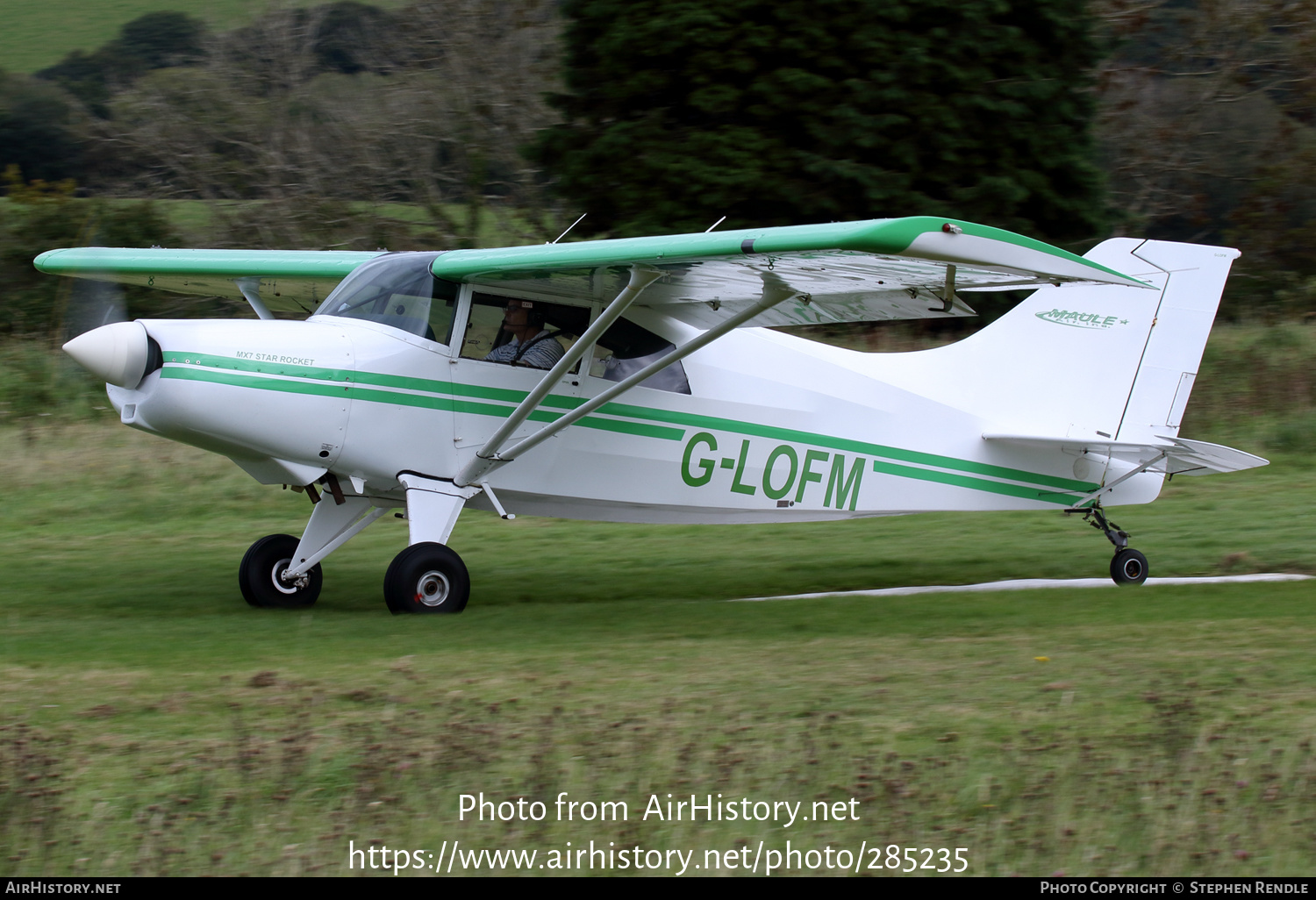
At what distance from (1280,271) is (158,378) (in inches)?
1045

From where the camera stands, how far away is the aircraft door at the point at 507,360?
923cm

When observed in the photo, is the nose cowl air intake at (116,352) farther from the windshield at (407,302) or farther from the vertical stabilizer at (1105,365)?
the vertical stabilizer at (1105,365)

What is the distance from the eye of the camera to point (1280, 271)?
27.9 meters

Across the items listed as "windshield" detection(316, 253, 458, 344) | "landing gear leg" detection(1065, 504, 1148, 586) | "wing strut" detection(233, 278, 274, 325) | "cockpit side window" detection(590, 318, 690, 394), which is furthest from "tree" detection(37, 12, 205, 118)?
"landing gear leg" detection(1065, 504, 1148, 586)

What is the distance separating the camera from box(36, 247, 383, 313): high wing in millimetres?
10750

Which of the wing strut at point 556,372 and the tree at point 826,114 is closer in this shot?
the wing strut at point 556,372

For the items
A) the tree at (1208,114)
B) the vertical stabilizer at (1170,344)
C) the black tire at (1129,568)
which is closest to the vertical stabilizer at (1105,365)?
the vertical stabilizer at (1170,344)

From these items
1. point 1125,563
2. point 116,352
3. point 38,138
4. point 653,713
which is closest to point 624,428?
point 116,352

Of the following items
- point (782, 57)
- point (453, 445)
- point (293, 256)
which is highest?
point (782, 57)

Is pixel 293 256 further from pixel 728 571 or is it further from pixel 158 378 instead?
pixel 728 571

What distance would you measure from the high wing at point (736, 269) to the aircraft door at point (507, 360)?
0.19 meters

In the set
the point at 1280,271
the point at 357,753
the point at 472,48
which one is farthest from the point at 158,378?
the point at 1280,271

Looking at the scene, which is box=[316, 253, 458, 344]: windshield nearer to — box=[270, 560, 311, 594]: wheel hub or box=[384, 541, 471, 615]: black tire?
box=[384, 541, 471, 615]: black tire

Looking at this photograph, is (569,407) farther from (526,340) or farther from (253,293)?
(253,293)
